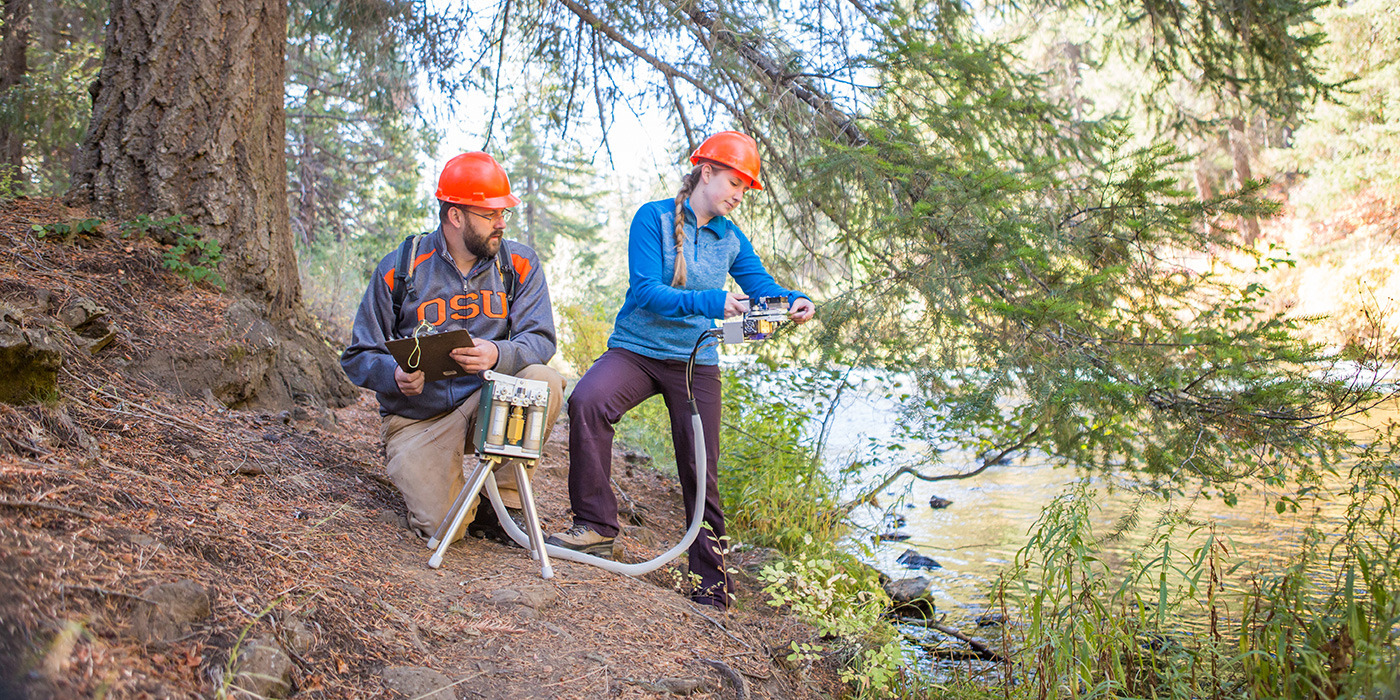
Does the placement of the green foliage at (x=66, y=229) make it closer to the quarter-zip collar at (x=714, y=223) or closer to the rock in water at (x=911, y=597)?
the quarter-zip collar at (x=714, y=223)

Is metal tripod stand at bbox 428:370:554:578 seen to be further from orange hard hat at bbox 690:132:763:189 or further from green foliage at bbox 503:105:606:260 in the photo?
green foliage at bbox 503:105:606:260

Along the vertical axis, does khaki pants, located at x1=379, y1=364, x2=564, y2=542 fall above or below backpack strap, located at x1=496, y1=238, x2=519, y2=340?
below

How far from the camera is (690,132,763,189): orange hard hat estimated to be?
137 inches

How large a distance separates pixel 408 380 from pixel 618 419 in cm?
84

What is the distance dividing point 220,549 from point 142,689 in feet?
2.39

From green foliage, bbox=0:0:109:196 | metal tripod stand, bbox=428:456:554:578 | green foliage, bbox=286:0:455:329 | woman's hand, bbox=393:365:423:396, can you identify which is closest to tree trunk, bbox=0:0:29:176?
green foliage, bbox=0:0:109:196

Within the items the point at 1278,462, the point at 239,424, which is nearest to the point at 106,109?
the point at 239,424

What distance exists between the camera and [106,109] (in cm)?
408

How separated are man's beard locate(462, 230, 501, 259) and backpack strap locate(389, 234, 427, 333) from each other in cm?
20

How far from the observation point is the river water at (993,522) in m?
5.14

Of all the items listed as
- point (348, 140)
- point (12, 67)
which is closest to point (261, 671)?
point (12, 67)

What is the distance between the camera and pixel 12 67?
689 centimetres

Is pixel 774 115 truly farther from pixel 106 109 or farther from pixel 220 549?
pixel 220 549

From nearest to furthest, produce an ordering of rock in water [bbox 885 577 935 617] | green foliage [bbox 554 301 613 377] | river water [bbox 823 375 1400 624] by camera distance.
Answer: rock in water [bbox 885 577 935 617] → river water [bbox 823 375 1400 624] → green foliage [bbox 554 301 613 377]
